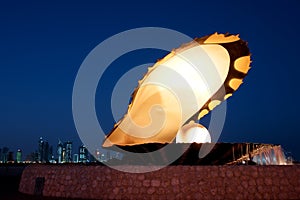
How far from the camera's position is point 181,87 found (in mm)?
12781

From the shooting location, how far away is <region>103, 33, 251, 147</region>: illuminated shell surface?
11.6 metres

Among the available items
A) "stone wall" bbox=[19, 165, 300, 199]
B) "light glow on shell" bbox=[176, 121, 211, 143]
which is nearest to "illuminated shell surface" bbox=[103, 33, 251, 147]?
"light glow on shell" bbox=[176, 121, 211, 143]

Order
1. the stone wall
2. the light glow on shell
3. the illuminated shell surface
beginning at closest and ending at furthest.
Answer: the stone wall → the light glow on shell → the illuminated shell surface

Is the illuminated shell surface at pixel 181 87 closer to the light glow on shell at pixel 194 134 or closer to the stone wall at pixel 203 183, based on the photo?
the light glow on shell at pixel 194 134

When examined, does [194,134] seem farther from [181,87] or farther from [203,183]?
[203,183]

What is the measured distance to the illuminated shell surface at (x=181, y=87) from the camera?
11.6 m

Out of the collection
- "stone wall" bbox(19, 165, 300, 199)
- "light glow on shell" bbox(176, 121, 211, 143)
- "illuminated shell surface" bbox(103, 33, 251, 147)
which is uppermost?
"illuminated shell surface" bbox(103, 33, 251, 147)

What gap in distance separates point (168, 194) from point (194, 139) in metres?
2.31

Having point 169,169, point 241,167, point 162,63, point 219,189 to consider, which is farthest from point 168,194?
point 162,63

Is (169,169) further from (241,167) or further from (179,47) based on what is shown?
(179,47)

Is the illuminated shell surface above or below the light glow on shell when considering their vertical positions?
above

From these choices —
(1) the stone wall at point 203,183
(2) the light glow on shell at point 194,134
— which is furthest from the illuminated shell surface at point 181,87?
(1) the stone wall at point 203,183

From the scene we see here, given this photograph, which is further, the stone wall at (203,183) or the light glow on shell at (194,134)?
the light glow on shell at (194,134)

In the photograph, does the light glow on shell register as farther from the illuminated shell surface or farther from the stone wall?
the stone wall
